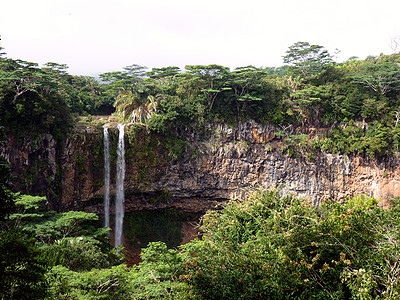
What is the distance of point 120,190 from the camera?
19.5 meters

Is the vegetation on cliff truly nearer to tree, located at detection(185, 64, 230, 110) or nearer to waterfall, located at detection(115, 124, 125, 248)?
waterfall, located at detection(115, 124, 125, 248)

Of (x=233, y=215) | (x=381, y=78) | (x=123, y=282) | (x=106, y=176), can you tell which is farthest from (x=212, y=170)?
(x=123, y=282)

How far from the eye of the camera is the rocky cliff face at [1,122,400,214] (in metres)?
18.5

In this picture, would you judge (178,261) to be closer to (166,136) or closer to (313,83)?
(166,136)

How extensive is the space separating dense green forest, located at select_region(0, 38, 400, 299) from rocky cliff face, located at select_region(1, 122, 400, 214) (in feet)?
3.07

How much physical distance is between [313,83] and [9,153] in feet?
65.7

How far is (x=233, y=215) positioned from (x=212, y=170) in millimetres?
13314

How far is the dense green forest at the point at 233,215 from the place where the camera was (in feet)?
16.5

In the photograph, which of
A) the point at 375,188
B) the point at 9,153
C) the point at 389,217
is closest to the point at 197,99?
the point at 9,153

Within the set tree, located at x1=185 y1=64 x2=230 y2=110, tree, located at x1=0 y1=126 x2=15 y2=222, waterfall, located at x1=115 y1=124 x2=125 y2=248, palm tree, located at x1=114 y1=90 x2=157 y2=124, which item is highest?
tree, located at x1=185 y1=64 x2=230 y2=110

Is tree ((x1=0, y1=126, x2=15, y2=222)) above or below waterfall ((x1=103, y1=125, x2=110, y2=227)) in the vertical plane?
above

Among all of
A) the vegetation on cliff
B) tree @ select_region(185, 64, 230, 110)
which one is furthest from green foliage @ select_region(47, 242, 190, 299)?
tree @ select_region(185, 64, 230, 110)

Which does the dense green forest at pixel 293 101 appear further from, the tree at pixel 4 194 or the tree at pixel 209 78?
the tree at pixel 4 194

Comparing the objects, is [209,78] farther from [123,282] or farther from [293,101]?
[123,282]
